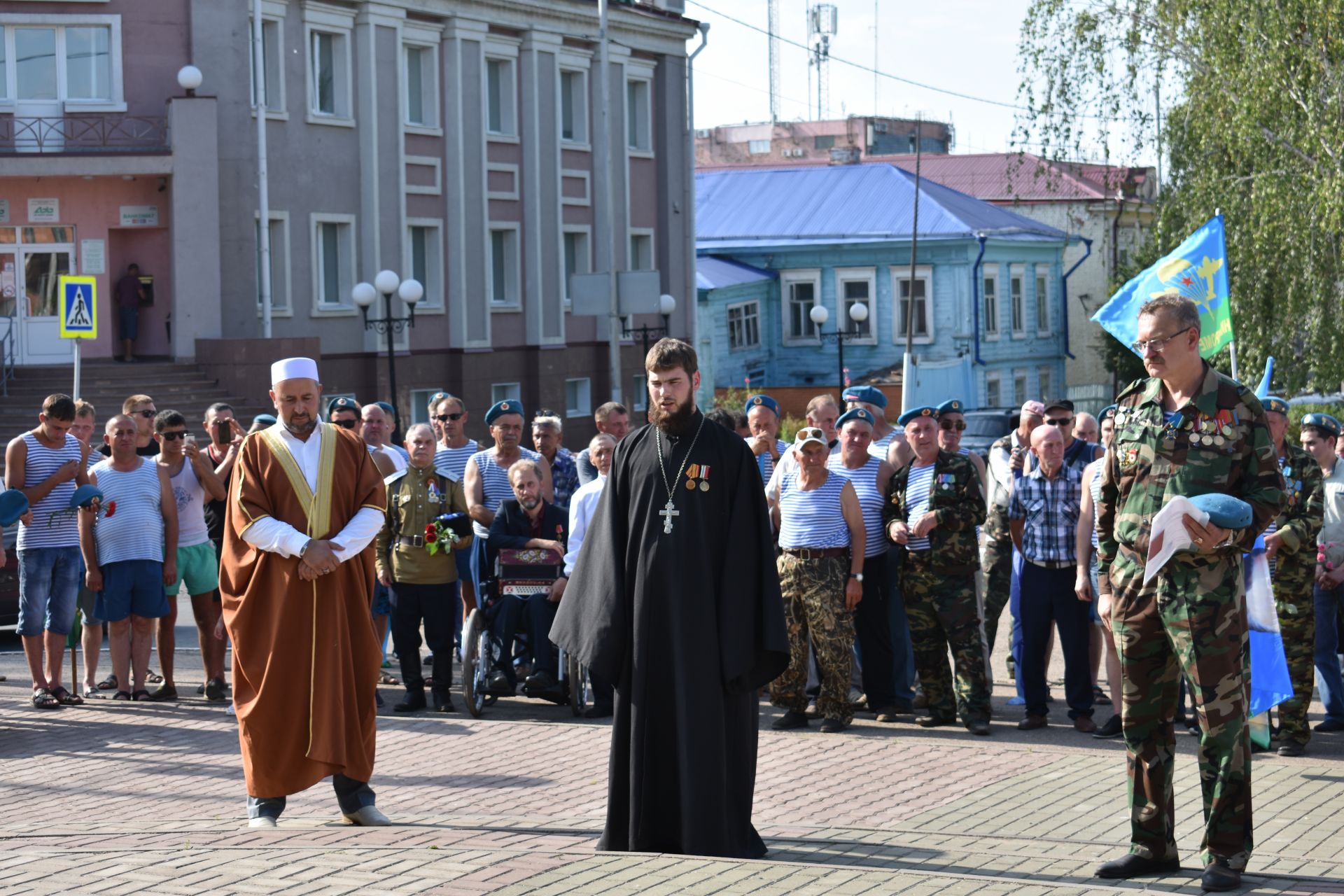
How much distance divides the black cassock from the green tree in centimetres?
1622

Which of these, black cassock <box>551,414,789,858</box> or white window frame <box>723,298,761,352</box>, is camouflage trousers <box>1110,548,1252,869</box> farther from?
white window frame <box>723,298,761,352</box>

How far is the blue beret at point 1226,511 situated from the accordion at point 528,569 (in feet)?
19.0

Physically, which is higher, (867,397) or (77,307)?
(77,307)

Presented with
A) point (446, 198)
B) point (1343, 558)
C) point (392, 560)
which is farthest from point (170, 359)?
point (1343, 558)

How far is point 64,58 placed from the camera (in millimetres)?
32656

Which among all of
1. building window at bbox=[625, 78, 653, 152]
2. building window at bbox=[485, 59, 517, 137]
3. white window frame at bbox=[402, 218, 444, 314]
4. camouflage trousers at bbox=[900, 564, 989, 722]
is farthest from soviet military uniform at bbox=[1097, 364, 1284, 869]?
building window at bbox=[625, 78, 653, 152]

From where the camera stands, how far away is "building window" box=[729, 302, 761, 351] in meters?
54.1

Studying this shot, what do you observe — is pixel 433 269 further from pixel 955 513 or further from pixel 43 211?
pixel 955 513

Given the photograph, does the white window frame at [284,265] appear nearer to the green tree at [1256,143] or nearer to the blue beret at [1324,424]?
the green tree at [1256,143]

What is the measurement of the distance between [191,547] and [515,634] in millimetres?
2400

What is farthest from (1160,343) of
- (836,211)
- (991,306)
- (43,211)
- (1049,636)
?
(991,306)

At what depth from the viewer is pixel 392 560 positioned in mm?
11672

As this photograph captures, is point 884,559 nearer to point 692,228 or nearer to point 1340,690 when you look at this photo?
point 1340,690

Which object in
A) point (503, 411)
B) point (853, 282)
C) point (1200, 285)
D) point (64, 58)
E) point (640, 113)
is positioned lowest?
point (503, 411)
